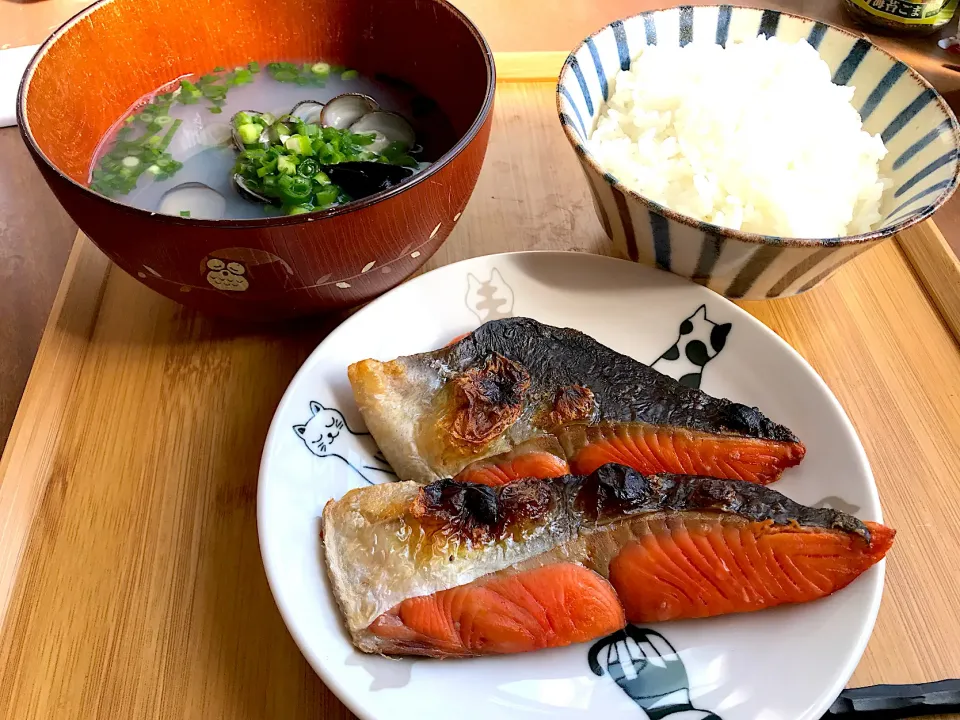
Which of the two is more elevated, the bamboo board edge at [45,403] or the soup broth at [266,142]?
the soup broth at [266,142]

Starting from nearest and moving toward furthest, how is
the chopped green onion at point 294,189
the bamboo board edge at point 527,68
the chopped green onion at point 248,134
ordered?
1. the chopped green onion at point 294,189
2. the chopped green onion at point 248,134
3. the bamboo board edge at point 527,68

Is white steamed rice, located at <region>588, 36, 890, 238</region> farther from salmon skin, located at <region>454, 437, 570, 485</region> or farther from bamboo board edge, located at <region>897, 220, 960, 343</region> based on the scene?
salmon skin, located at <region>454, 437, 570, 485</region>

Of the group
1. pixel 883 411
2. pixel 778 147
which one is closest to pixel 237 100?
pixel 778 147

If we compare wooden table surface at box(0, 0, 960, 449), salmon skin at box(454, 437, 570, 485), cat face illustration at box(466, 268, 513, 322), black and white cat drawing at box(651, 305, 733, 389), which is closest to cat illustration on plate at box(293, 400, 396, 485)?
salmon skin at box(454, 437, 570, 485)

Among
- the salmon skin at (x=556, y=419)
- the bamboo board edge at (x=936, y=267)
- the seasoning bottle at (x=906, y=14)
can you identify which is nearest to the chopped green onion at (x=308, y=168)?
the salmon skin at (x=556, y=419)

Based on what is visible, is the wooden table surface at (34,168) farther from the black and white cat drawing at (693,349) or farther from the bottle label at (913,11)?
the black and white cat drawing at (693,349)

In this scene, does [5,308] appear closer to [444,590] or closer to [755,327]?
[444,590]

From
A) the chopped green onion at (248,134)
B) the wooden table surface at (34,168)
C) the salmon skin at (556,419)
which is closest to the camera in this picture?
the salmon skin at (556,419)

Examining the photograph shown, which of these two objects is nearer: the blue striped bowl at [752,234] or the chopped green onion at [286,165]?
the blue striped bowl at [752,234]
